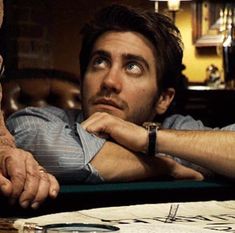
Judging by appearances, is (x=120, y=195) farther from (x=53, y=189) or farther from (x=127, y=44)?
(x=127, y=44)

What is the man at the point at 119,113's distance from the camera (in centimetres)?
198

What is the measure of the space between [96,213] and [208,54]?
13.3 ft

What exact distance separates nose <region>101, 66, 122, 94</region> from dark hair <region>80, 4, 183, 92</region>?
19cm

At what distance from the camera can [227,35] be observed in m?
4.62

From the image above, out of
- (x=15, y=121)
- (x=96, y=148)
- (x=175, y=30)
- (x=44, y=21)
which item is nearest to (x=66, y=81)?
(x=175, y=30)

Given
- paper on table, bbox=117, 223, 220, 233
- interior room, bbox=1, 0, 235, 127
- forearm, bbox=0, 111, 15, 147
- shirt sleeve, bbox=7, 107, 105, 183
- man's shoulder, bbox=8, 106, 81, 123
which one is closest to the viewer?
paper on table, bbox=117, 223, 220, 233

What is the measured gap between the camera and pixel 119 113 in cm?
241

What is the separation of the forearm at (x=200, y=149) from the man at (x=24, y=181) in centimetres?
53

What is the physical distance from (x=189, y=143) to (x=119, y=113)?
1.19ft

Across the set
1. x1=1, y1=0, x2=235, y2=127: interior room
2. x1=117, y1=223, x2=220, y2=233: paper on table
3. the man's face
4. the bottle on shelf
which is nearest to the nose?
the man's face

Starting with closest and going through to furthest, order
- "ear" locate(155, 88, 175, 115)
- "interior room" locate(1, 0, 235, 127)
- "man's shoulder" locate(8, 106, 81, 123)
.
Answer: "man's shoulder" locate(8, 106, 81, 123)
"ear" locate(155, 88, 175, 115)
"interior room" locate(1, 0, 235, 127)

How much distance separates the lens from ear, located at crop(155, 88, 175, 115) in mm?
2688

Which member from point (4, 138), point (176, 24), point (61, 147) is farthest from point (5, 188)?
point (176, 24)

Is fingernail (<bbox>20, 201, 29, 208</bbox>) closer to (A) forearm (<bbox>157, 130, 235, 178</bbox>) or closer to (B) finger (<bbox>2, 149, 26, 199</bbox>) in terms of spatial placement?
(B) finger (<bbox>2, 149, 26, 199</bbox>)
